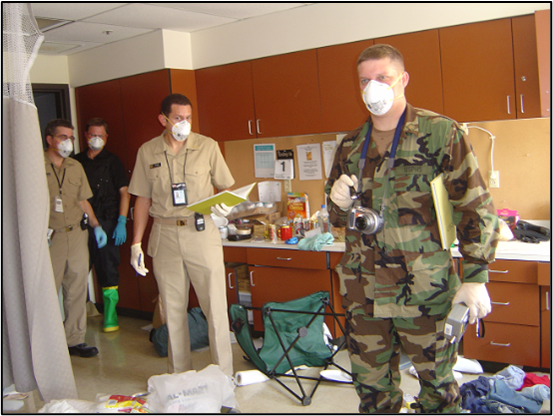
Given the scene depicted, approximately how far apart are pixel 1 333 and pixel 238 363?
1835 millimetres

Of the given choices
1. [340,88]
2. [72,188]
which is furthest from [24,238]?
[340,88]

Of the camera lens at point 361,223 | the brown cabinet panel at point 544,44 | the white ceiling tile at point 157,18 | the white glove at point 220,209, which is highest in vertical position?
the white ceiling tile at point 157,18

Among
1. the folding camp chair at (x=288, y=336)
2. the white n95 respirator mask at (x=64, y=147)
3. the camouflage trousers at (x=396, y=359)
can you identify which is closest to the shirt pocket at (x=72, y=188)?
the white n95 respirator mask at (x=64, y=147)

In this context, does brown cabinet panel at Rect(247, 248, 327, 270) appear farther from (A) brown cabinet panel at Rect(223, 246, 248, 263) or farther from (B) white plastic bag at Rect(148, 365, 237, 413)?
(B) white plastic bag at Rect(148, 365, 237, 413)

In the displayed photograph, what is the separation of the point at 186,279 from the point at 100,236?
4.26 ft

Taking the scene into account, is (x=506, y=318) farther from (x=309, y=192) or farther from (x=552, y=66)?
(x=309, y=192)

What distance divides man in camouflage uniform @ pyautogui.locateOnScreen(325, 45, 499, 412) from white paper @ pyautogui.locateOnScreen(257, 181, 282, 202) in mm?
2295

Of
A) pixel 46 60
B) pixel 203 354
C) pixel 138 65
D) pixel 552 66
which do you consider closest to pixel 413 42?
pixel 552 66

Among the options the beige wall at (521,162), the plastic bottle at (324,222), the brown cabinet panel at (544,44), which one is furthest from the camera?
the plastic bottle at (324,222)

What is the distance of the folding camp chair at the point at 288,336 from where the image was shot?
3.12 m

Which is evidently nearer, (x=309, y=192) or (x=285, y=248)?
(x=285, y=248)

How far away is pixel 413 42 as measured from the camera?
3236 millimetres

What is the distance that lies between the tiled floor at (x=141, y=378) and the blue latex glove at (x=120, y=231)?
78cm

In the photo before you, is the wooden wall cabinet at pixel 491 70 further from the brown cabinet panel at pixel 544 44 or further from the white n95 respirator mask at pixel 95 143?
the white n95 respirator mask at pixel 95 143
